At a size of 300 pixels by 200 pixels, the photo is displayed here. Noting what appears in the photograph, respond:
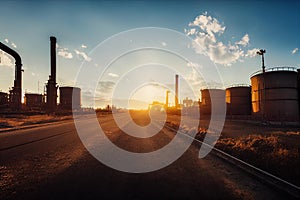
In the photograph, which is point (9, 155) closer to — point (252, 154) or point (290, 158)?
point (252, 154)

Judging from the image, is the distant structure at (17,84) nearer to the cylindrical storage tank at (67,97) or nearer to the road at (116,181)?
the cylindrical storage tank at (67,97)

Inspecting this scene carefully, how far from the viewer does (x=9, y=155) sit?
24.1 feet

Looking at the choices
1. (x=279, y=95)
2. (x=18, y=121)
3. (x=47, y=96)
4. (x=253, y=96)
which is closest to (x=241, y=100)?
(x=253, y=96)

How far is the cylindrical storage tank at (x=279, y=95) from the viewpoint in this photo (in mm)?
28969

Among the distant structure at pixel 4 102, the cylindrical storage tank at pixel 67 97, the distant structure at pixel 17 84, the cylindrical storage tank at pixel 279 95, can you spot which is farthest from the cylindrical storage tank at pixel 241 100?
the distant structure at pixel 4 102

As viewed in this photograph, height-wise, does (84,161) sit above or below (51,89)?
below

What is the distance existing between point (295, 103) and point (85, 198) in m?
33.8

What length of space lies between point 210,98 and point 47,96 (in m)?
37.0

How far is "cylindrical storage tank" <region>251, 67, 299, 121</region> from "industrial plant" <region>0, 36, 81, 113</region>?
127 ft

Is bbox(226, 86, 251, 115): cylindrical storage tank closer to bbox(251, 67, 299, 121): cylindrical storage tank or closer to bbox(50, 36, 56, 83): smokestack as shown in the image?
bbox(251, 67, 299, 121): cylindrical storage tank

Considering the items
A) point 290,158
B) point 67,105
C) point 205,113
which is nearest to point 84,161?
point 290,158

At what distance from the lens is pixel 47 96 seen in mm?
45344

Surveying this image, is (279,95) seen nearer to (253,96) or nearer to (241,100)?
(253,96)

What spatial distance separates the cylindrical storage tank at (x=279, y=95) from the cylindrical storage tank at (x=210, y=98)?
1891 cm
